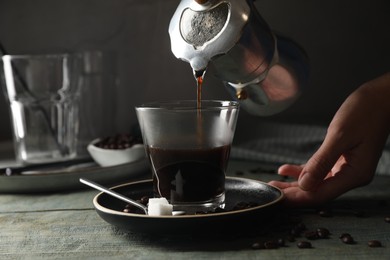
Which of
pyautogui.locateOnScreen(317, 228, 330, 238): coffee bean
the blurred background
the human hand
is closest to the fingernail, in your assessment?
the human hand

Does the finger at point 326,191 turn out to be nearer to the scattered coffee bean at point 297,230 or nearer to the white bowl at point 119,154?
the scattered coffee bean at point 297,230

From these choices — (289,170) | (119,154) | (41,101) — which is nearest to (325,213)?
(289,170)

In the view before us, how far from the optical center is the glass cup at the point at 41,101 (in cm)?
130

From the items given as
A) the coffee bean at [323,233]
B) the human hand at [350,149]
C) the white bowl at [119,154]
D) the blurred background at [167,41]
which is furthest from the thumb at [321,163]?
the blurred background at [167,41]

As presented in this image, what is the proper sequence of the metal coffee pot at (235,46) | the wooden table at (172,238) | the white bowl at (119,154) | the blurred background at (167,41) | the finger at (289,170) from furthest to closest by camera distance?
the blurred background at (167,41)
the white bowl at (119,154)
the finger at (289,170)
the metal coffee pot at (235,46)
the wooden table at (172,238)

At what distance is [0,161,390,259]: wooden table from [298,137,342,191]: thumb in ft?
0.16

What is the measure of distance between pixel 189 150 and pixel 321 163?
190mm

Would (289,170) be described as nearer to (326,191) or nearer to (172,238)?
(326,191)

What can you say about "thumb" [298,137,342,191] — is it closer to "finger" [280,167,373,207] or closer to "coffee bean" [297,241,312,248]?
"finger" [280,167,373,207]

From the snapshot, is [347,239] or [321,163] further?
[321,163]

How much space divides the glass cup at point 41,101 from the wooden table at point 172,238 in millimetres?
347

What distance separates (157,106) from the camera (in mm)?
904

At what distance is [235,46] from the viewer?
85cm

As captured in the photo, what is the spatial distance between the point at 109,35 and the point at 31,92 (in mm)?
340
